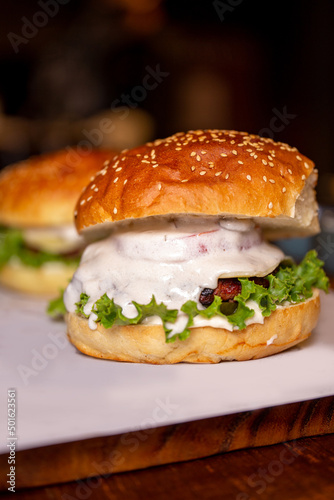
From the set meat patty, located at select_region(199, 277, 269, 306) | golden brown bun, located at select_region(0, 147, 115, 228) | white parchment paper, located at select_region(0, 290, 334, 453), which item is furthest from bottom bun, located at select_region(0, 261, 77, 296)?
meat patty, located at select_region(199, 277, 269, 306)

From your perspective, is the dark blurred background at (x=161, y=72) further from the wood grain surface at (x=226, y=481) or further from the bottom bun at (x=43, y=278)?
the wood grain surface at (x=226, y=481)

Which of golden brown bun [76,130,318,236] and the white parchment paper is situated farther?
golden brown bun [76,130,318,236]

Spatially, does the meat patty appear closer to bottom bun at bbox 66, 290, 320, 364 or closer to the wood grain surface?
bottom bun at bbox 66, 290, 320, 364

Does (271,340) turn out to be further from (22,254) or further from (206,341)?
(22,254)

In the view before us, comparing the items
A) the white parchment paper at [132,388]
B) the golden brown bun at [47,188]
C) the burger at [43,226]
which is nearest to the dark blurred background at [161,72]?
the golden brown bun at [47,188]

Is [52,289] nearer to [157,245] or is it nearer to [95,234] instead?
[95,234]

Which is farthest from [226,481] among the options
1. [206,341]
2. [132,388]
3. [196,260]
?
[196,260]
